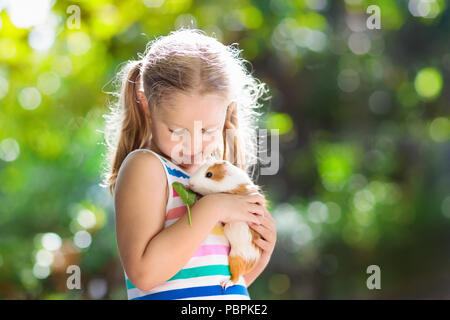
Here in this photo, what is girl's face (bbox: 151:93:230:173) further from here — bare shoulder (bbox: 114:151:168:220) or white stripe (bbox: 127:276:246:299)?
white stripe (bbox: 127:276:246:299)

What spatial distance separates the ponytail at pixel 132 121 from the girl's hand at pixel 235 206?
0.15 meters

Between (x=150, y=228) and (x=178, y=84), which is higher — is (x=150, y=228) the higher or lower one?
the lower one

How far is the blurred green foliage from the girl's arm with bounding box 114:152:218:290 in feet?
4.17

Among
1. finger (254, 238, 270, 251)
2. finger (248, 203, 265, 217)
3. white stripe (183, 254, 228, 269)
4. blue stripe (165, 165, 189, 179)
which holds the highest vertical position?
blue stripe (165, 165, 189, 179)

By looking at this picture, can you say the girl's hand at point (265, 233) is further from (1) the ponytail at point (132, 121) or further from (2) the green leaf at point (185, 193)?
(1) the ponytail at point (132, 121)

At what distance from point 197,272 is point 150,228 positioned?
0.07 metres

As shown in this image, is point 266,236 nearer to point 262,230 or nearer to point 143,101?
point 262,230

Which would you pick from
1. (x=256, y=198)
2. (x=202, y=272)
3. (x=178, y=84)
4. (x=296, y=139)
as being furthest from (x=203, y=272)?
(x=296, y=139)

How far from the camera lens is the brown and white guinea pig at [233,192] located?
58 centimetres

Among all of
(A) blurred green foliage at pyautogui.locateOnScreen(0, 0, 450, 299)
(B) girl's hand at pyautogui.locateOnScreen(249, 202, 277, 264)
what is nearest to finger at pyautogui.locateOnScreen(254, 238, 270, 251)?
(B) girl's hand at pyautogui.locateOnScreen(249, 202, 277, 264)

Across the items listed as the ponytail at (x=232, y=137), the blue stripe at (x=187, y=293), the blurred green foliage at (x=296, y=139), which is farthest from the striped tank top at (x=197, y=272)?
the blurred green foliage at (x=296, y=139)

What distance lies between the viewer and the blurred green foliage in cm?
187

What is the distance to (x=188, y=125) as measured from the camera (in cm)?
57

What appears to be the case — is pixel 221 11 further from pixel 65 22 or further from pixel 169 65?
pixel 169 65
